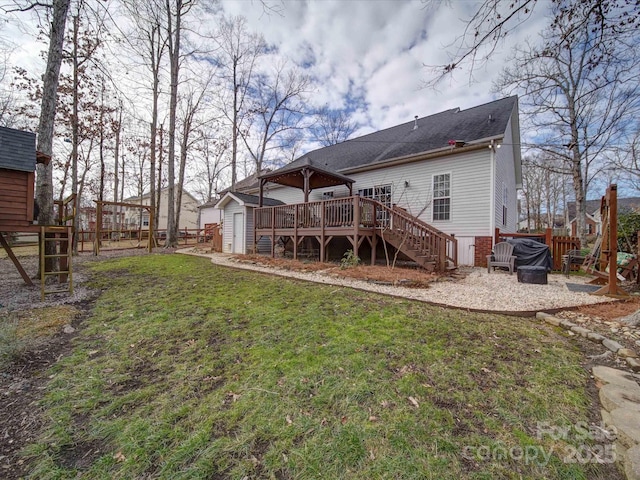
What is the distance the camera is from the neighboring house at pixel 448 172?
9133 millimetres

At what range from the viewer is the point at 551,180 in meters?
27.9

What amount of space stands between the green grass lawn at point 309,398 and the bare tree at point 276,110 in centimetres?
2088

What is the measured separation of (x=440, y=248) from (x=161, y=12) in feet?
59.6

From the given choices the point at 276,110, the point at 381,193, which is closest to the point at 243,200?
the point at 381,193

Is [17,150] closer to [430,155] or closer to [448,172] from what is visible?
[430,155]

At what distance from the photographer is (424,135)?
11812 mm

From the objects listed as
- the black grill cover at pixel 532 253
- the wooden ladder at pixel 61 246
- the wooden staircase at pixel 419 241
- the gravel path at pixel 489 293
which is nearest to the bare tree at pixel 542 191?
the black grill cover at pixel 532 253

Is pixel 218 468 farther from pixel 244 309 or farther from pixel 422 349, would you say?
pixel 244 309

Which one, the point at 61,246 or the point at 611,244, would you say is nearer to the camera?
the point at 611,244

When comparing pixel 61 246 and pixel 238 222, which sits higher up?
pixel 238 222

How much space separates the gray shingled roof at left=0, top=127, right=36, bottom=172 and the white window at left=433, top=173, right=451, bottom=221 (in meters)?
11.5

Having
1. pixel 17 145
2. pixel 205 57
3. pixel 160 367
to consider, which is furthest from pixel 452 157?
pixel 205 57

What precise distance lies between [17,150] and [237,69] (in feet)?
59.5

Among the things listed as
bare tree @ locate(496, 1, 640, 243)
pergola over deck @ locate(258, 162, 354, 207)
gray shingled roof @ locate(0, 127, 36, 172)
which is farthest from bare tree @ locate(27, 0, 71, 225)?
bare tree @ locate(496, 1, 640, 243)
